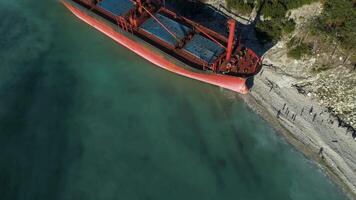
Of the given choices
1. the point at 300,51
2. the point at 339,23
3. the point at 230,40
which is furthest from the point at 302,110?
the point at 339,23

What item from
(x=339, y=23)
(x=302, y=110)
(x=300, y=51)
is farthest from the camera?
(x=339, y=23)

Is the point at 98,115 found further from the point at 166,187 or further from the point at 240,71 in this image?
the point at 240,71

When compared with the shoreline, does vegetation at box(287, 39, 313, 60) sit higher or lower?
higher

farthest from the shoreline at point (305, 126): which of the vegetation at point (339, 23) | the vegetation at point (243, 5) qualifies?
the vegetation at point (243, 5)

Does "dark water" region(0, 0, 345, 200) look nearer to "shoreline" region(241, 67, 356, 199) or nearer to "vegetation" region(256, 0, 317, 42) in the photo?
"shoreline" region(241, 67, 356, 199)

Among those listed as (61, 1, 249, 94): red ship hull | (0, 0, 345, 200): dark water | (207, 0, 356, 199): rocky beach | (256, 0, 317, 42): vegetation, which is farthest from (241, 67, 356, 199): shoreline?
(256, 0, 317, 42): vegetation

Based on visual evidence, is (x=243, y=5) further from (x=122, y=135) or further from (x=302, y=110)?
(x=122, y=135)
